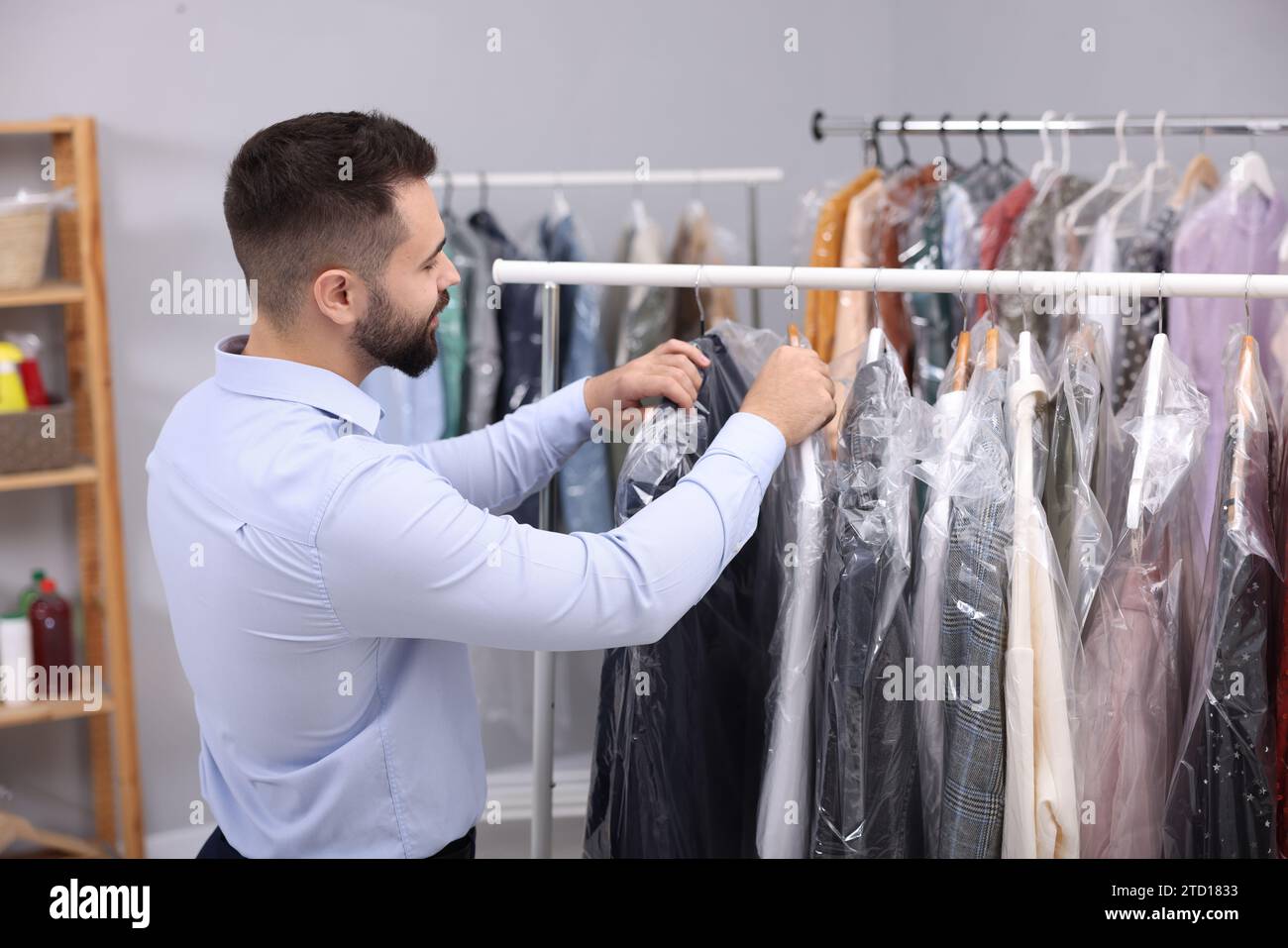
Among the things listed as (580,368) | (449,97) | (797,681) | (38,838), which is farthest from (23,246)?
(797,681)

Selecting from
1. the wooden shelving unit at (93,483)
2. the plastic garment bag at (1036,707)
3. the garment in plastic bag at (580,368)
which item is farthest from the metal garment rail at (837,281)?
the wooden shelving unit at (93,483)

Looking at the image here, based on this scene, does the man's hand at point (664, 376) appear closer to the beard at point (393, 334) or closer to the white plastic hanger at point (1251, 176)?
the beard at point (393, 334)

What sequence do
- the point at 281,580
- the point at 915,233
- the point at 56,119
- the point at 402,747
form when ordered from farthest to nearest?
1. the point at 56,119
2. the point at 915,233
3. the point at 402,747
4. the point at 281,580

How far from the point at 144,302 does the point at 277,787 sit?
5.42ft

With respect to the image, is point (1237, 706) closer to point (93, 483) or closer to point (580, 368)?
point (580, 368)

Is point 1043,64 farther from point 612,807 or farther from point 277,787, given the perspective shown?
point 277,787

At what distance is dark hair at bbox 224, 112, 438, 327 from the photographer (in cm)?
117

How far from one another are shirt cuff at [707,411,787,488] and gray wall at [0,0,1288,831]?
1.44m

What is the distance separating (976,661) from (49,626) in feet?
6.70

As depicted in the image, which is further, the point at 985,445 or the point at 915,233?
the point at 915,233

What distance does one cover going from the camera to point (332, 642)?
115cm

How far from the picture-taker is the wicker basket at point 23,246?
7.30 feet

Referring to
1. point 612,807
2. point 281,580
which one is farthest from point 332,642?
point 612,807

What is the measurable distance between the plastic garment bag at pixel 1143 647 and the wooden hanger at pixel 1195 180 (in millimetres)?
738
